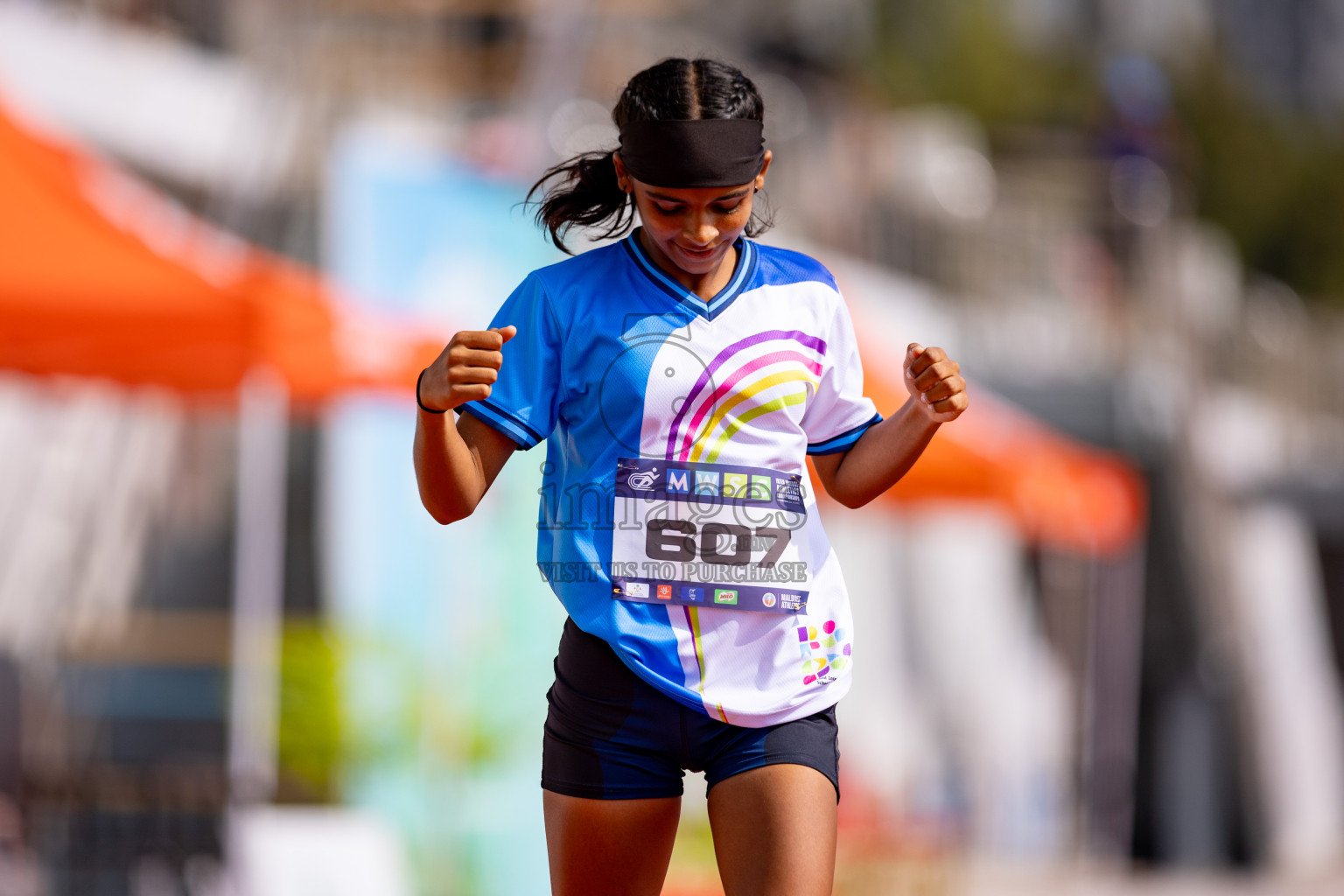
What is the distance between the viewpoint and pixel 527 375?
262 cm

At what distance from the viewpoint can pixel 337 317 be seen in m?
5.61

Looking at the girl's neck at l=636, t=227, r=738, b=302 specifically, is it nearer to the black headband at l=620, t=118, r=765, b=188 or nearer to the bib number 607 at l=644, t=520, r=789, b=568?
the black headband at l=620, t=118, r=765, b=188

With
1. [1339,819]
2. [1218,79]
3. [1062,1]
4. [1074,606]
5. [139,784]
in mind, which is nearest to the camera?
[139,784]

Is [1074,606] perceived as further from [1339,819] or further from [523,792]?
[523,792]

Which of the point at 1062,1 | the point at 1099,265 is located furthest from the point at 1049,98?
the point at 1099,265

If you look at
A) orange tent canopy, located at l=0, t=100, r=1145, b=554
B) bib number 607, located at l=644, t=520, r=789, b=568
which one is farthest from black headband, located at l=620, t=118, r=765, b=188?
orange tent canopy, located at l=0, t=100, r=1145, b=554

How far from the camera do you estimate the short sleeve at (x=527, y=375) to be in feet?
8.50

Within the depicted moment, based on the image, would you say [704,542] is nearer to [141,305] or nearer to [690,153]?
[690,153]

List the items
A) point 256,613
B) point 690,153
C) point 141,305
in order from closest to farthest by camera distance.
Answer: point 690,153
point 141,305
point 256,613

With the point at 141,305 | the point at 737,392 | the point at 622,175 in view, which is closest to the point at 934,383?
the point at 737,392

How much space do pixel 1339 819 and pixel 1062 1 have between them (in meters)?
36.1

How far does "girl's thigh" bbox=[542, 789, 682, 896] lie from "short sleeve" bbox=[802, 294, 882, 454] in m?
0.52

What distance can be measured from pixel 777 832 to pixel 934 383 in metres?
0.68

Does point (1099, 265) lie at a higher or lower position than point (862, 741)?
higher
